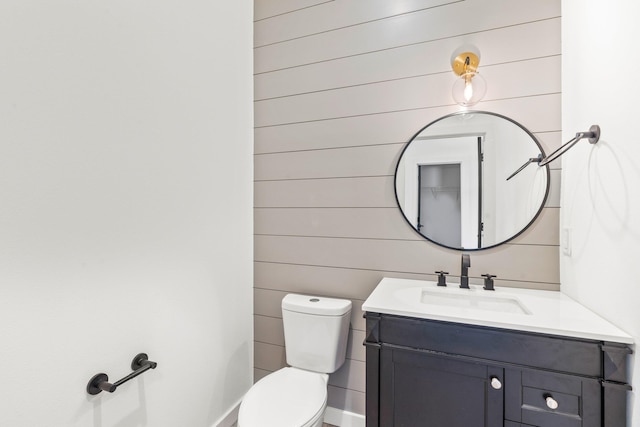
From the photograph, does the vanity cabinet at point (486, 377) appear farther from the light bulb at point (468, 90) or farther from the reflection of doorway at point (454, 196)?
the light bulb at point (468, 90)

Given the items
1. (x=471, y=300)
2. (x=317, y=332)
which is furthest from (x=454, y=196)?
(x=317, y=332)

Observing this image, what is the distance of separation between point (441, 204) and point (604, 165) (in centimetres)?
66

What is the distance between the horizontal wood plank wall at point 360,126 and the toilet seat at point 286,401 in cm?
36

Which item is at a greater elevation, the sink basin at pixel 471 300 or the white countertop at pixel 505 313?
the white countertop at pixel 505 313

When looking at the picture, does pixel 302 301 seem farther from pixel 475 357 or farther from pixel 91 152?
pixel 91 152

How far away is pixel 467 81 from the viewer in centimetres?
150

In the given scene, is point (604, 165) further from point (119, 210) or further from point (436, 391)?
point (119, 210)

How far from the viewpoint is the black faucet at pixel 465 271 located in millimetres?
1412

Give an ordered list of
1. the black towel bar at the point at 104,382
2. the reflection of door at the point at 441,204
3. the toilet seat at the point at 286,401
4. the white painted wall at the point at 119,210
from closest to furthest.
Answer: the white painted wall at the point at 119,210, the black towel bar at the point at 104,382, the toilet seat at the point at 286,401, the reflection of door at the point at 441,204

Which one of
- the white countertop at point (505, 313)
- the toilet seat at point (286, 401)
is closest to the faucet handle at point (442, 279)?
the white countertop at point (505, 313)

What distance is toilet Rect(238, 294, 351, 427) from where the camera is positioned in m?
1.39

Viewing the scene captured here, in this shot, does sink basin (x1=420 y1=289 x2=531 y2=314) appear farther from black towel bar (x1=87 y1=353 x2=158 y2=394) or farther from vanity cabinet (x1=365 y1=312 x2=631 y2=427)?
black towel bar (x1=87 y1=353 x2=158 y2=394)

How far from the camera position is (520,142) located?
1463 mm

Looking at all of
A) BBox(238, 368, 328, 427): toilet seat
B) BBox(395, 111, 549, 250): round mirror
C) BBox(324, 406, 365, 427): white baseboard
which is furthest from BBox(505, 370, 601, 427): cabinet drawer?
BBox(324, 406, 365, 427): white baseboard
